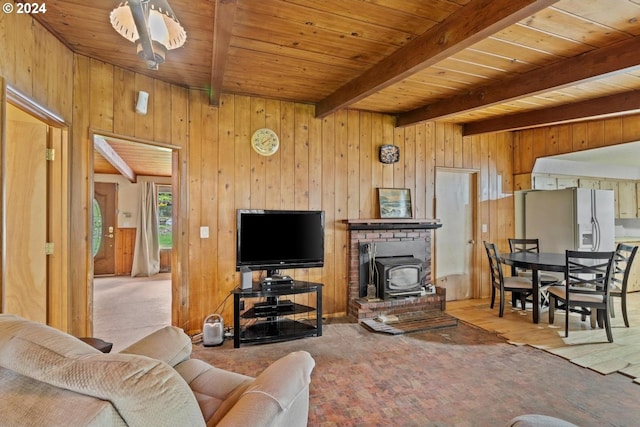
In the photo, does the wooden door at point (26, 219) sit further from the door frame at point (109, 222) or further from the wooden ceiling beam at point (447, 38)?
the door frame at point (109, 222)

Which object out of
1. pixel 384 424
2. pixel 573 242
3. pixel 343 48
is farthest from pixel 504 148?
pixel 384 424

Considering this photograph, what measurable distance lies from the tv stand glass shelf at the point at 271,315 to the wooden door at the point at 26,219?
5.04 ft

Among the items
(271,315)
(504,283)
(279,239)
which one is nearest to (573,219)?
(504,283)

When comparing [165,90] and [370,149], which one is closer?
[165,90]

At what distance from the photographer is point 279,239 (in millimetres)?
3609

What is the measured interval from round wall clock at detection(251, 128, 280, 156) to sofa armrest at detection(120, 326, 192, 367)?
8.16 feet

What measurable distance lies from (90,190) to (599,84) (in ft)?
16.0

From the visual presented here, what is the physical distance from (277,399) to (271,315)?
2.39m

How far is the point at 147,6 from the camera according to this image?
1.53 meters

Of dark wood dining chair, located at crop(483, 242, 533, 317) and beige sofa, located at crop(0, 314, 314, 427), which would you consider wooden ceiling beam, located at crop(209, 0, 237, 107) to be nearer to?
beige sofa, located at crop(0, 314, 314, 427)

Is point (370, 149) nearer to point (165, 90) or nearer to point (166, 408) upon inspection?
point (165, 90)

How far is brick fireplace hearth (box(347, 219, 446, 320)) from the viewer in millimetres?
3969

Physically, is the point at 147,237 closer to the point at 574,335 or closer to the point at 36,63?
the point at 36,63

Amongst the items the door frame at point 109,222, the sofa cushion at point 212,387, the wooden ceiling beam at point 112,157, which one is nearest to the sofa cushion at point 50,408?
the sofa cushion at point 212,387
